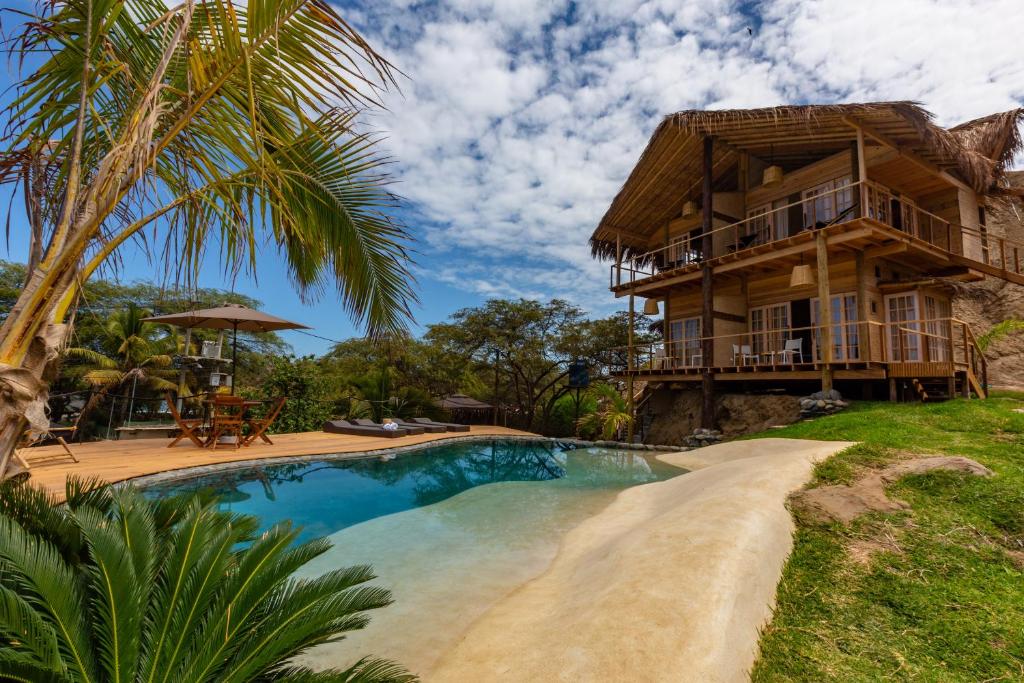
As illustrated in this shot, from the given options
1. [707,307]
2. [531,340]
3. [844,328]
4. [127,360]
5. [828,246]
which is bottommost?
[127,360]

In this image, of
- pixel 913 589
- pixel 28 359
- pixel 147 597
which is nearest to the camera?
pixel 28 359

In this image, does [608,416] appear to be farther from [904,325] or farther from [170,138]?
[170,138]

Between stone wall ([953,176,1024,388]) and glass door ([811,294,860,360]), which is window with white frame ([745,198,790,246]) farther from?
stone wall ([953,176,1024,388])

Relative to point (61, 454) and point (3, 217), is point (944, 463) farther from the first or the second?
point (61, 454)

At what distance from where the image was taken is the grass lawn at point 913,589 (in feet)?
7.72

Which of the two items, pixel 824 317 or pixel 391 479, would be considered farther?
pixel 824 317

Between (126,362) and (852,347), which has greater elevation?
(852,347)

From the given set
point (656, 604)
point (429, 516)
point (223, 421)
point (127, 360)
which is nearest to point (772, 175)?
point (429, 516)

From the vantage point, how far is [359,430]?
483 inches

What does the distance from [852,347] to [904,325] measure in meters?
1.41

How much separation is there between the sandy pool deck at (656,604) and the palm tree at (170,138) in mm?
2505

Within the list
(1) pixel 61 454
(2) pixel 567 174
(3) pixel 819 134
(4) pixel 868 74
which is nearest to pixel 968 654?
(1) pixel 61 454

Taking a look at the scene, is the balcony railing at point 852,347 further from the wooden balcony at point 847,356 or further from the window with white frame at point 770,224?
the window with white frame at point 770,224

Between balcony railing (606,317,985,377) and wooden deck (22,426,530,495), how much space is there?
339 inches
